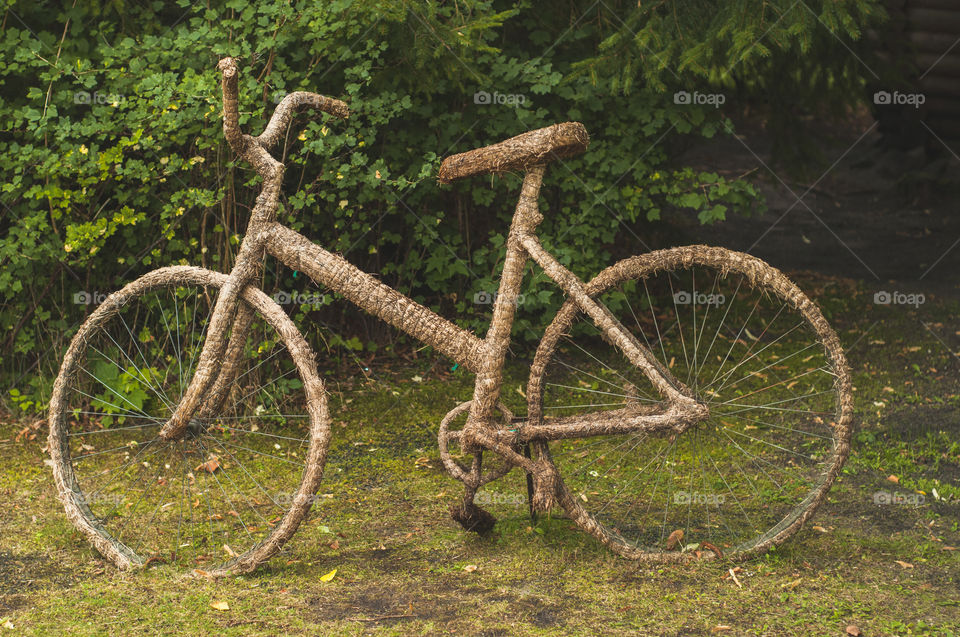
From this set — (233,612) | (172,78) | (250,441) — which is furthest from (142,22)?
(233,612)

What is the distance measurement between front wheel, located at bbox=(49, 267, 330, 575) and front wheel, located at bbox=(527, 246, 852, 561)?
3.63 ft

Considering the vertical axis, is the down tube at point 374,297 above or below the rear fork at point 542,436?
above

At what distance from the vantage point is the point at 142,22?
528cm

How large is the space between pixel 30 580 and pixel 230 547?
2.39 feet

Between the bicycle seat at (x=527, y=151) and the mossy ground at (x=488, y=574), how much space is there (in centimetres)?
145

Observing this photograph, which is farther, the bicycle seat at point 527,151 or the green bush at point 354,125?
the green bush at point 354,125

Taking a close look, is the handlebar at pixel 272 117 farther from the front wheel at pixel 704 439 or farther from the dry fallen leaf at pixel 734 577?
the dry fallen leaf at pixel 734 577

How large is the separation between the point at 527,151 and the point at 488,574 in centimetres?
153

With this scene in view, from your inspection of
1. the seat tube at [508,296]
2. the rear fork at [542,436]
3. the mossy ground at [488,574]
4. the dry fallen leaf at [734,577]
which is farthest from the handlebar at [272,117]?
the dry fallen leaf at [734,577]

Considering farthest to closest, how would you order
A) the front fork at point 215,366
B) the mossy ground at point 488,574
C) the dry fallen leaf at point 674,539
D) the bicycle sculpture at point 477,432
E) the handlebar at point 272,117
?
the dry fallen leaf at point 674,539 → the front fork at point 215,366 → the bicycle sculpture at point 477,432 → the handlebar at point 272,117 → the mossy ground at point 488,574

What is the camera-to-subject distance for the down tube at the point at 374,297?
3.64m

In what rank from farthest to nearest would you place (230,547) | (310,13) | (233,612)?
1. (310,13)
2. (230,547)
3. (233,612)

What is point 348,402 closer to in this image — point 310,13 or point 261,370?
point 261,370

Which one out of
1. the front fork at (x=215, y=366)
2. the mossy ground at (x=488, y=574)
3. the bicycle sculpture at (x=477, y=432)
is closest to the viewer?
the mossy ground at (x=488, y=574)
